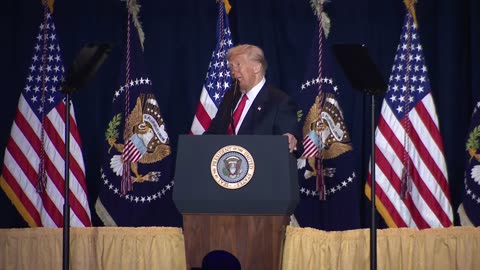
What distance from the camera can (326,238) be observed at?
556 centimetres

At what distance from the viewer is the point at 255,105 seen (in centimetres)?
454

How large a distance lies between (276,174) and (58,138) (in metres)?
2.18

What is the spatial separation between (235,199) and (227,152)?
24 centimetres

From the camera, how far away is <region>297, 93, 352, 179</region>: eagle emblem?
5582 mm

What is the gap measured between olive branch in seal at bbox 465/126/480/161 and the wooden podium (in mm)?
1956

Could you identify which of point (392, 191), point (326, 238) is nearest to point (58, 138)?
point (326, 238)

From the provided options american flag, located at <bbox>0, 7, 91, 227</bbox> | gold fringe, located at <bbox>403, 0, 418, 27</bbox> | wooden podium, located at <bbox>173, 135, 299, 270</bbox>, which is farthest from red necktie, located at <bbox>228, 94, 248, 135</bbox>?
gold fringe, located at <bbox>403, 0, 418, 27</bbox>

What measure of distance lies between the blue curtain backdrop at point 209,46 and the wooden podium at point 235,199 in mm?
1707

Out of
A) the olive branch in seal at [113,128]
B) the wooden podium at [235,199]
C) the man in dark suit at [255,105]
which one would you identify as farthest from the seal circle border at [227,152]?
the olive branch in seal at [113,128]

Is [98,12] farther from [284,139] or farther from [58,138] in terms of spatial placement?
[284,139]

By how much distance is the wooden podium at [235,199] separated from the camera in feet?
13.2

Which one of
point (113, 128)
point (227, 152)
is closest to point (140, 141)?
point (113, 128)

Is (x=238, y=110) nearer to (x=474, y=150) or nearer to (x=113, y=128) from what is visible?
(x=113, y=128)

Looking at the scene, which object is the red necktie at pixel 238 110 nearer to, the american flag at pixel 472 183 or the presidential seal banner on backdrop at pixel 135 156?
the presidential seal banner on backdrop at pixel 135 156
